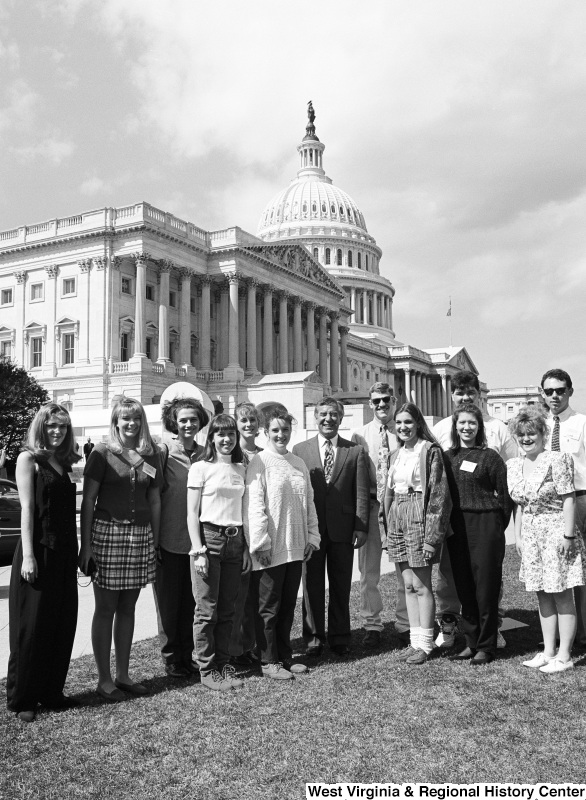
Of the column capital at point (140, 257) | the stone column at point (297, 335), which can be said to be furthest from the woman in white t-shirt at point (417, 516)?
the stone column at point (297, 335)

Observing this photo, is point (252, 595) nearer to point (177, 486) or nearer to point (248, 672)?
point (248, 672)

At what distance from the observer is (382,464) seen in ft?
30.7

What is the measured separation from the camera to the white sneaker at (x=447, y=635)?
334 inches

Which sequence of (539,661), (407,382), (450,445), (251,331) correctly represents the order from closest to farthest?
(539,661) → (450,445) → (251,331) → (407,382)

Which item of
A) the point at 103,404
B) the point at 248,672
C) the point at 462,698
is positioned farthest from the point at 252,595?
the point at 103,404

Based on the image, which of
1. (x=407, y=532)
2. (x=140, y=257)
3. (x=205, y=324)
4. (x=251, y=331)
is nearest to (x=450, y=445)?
(x=407, y=532)

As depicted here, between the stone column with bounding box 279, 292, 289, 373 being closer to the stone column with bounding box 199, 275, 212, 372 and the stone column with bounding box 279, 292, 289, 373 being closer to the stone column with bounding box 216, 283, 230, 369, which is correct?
the stone column with bounding box 216, 283, 230, 369

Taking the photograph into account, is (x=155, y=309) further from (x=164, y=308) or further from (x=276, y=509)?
(x=276, y=509)

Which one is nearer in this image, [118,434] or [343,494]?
[118,434]

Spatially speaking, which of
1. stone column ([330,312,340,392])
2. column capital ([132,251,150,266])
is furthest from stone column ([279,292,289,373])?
column capital ([132,251,150,266])

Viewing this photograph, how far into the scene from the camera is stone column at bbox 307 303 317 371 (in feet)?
242

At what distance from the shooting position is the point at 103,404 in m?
53.2

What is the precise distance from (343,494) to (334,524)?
0.35m

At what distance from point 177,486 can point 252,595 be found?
149 centimetres
